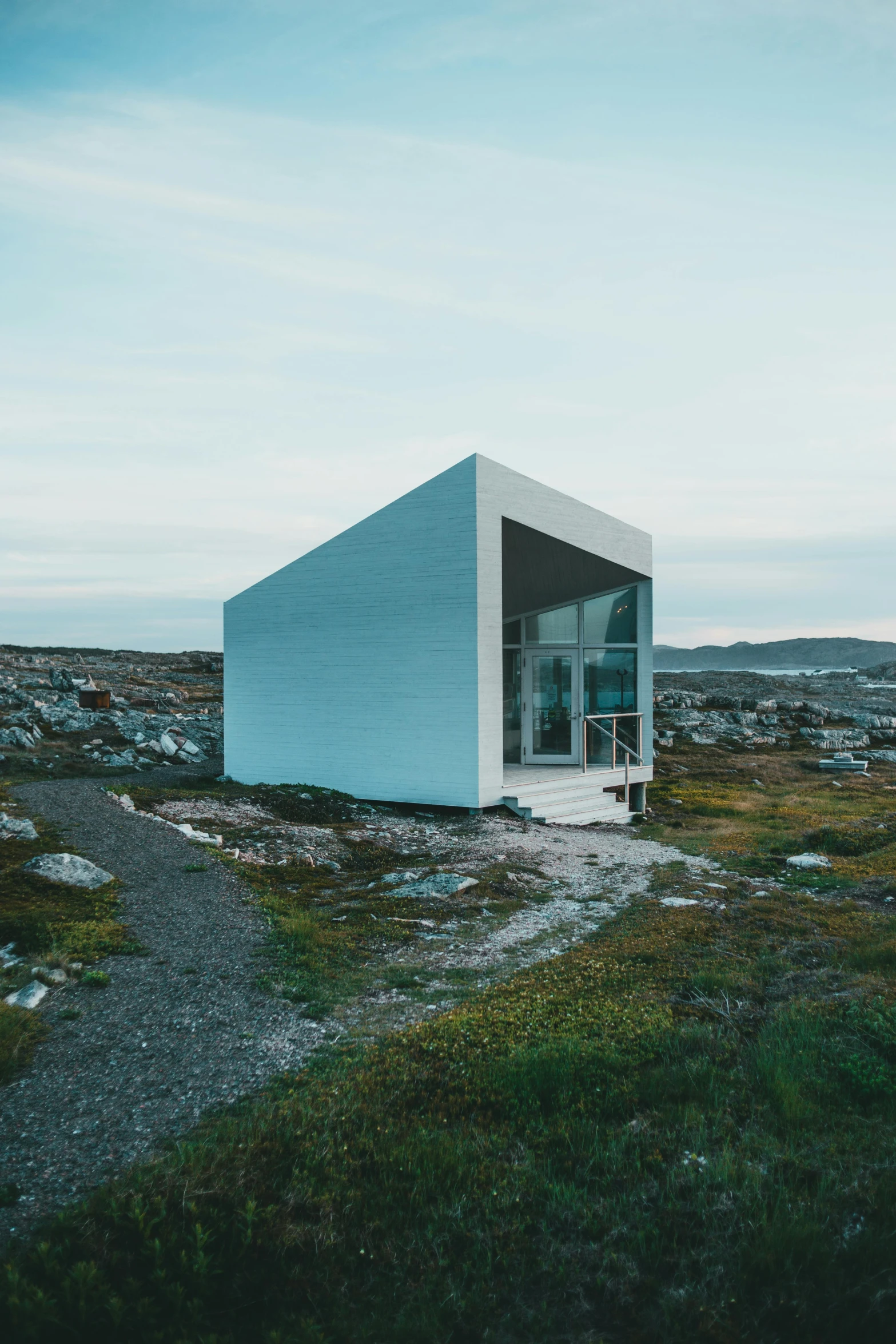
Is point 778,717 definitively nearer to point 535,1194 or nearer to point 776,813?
point 776,813

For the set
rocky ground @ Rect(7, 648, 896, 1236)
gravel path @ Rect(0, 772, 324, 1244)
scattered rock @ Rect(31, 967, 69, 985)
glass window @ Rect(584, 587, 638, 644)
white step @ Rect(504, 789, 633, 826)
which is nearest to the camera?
gravel path @ Rect(0, 772, 324, 1244)

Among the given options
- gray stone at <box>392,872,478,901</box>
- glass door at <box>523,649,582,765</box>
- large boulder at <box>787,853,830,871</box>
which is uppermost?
glass door at <box>523,649,582,765</box>

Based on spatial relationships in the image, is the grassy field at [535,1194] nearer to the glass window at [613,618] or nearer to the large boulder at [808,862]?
the large boulder at [808,862]

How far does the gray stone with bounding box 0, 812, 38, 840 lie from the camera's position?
39.5 feet

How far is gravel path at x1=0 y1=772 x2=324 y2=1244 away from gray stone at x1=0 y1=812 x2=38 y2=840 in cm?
371

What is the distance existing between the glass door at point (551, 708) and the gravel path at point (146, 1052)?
11.8 m

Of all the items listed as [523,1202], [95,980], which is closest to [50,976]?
[95,980]

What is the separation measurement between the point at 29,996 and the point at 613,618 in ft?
54.6

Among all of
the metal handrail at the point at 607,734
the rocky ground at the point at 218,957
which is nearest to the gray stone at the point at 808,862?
the rocky ground at the point at 218,957

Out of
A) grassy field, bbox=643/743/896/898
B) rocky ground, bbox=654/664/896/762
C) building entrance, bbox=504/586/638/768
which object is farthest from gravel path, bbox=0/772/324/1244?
rocky ground, bbox=654/664/896/762

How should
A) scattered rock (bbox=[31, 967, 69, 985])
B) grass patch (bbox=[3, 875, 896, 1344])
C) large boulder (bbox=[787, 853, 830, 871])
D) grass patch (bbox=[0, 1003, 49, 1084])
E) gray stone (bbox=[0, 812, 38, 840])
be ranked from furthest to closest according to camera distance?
1. large boulder (bbox=[787, 853, 830, 871])
2. gray stone (bbox=[0, 812, 38, 840])
3. scattered rock (bbox=[31, 967, 69, 985])
4. grass patch (bbox=[0, 1003, 49, 1084])
5. grass patch (bbox=[3, 875, 896, 1344])

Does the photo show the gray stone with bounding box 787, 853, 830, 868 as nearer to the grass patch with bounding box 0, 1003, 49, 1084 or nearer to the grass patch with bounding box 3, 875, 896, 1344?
the grass patch with bounding box 3, 875, 896, 1344

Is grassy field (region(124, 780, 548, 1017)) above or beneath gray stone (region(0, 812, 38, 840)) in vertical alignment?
beneath

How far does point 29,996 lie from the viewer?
632 centimetres
